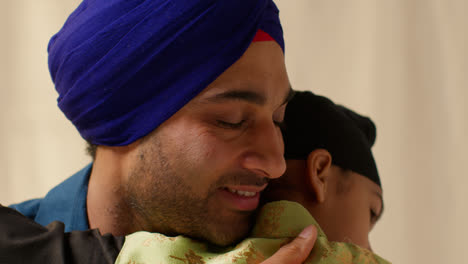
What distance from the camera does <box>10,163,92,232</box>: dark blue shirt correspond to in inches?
45.7

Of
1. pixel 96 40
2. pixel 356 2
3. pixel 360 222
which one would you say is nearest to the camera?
pixel 96 40

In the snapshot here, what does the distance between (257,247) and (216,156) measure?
19 centimetres

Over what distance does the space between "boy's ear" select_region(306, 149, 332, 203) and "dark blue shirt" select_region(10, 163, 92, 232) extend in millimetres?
529

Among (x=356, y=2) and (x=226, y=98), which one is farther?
(x=356, y=2)

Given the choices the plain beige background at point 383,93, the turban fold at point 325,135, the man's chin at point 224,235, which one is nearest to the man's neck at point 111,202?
the man's chin at point 224,235

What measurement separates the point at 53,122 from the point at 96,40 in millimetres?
1064

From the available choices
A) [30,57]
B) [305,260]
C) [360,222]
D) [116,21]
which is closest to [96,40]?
[116,21]

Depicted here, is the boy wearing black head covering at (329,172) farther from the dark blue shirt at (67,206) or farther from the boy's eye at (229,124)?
the dark blue shirt at (67,206)

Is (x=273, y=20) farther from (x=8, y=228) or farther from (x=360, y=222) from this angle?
(x=8, y=228)

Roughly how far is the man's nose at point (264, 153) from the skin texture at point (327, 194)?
0.18 m

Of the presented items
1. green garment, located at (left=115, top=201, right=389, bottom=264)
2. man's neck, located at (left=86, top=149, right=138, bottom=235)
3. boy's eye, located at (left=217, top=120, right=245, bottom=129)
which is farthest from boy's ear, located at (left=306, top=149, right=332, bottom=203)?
man's neck, located at (left=86, top=149, right=138, bottom=235)

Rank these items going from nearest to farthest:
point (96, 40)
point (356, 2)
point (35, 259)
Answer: point (35, 259), point (96, 40), point (356, 2)

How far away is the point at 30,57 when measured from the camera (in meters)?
1.93

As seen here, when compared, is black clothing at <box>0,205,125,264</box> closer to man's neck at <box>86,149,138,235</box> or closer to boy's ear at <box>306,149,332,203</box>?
man's neck at <box>86,149,138,235</box>
